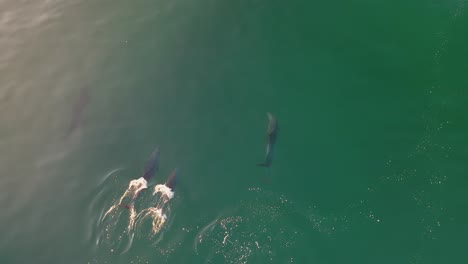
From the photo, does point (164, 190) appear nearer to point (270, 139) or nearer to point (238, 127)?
point (238, 127)

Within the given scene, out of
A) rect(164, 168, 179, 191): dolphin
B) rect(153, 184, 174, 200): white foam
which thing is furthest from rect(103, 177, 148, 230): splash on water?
rect(164, 168, 179, 191): dolphin

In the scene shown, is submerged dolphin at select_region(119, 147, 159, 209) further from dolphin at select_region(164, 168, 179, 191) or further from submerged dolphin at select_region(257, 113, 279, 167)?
submerged dolphin at select_region(257, 113, 279, 167)

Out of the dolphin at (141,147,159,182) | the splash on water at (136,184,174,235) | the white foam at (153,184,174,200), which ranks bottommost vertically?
the splash on water at (136,184,174,235)

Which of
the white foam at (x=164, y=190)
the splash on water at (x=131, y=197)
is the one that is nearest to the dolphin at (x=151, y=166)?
the splash on water at (x=131, y=197)

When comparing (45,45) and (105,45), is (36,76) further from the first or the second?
(105,45)

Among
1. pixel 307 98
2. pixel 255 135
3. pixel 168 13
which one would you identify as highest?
pixel 168 13

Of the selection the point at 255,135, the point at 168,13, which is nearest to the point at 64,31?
the point at 168,13

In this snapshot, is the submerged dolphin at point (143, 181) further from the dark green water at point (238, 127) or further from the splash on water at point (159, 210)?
the splash on water at point (159, 210)
